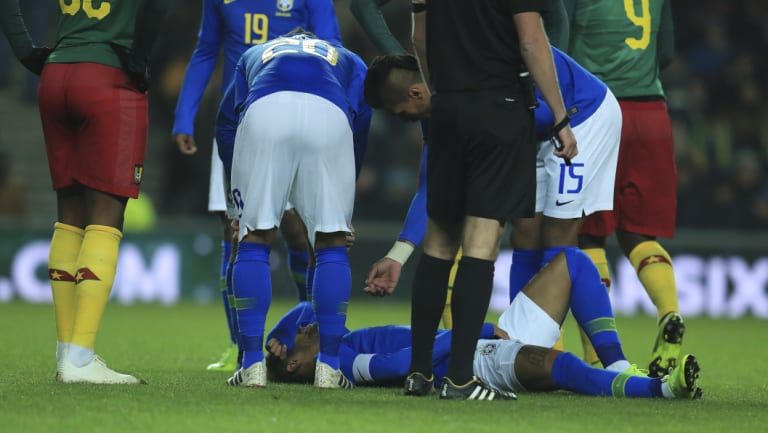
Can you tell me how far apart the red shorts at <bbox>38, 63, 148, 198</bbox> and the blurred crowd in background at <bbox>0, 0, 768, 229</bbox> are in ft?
28.4

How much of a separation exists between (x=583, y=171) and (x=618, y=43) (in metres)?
1.28

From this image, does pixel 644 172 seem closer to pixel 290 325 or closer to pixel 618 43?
pixel 618 43

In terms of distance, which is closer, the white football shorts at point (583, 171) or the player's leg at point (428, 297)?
the player's leg at point (428, 297)

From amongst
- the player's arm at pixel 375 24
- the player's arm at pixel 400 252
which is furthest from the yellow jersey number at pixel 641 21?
the player's arm at pixel 400 252

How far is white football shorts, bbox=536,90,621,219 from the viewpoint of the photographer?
586 centimetres

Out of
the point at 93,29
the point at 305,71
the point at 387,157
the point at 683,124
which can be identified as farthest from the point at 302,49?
the point at 683,124

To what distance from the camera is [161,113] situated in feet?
54.6

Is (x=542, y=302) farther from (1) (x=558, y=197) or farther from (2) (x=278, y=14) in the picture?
(2) (x=278, y=14)

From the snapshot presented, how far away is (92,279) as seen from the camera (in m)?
5.58

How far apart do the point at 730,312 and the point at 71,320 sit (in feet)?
27.8

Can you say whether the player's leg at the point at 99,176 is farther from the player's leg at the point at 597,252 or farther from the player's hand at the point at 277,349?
the player's leg at the point at 597,252

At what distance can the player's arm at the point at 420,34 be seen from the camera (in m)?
5.24

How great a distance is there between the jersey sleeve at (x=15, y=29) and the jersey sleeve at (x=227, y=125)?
93 cm

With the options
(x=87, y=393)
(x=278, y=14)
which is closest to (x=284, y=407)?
(x=87, y=393)
